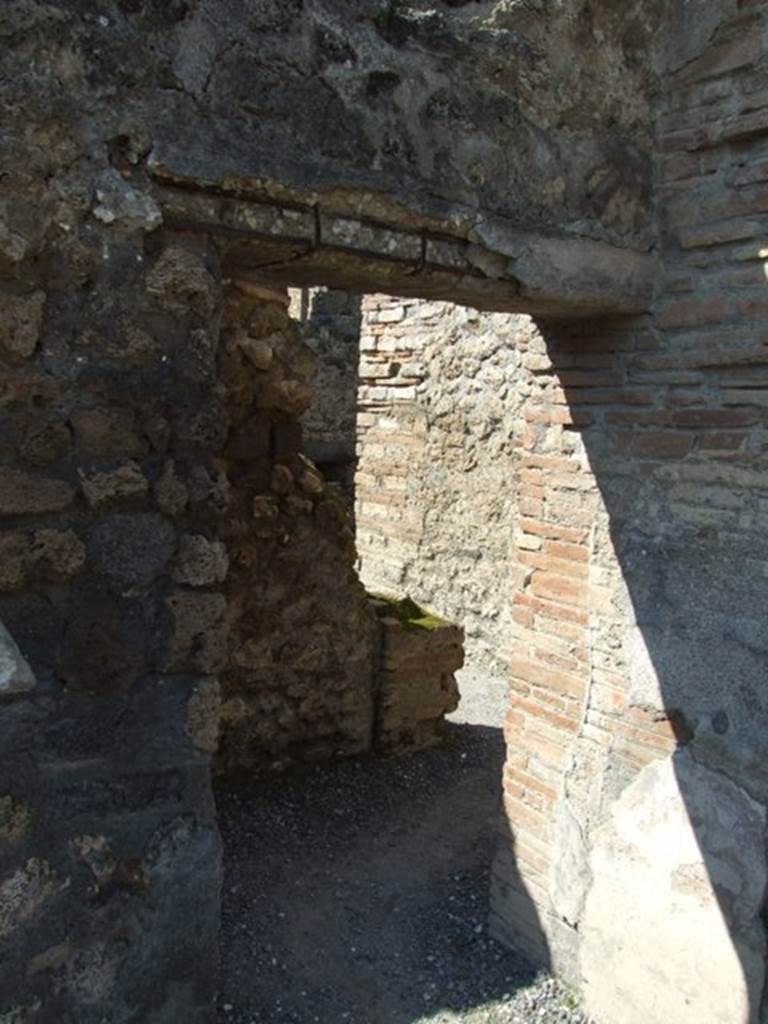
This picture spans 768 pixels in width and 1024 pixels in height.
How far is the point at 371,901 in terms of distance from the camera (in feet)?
12.4

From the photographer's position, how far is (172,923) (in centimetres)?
218

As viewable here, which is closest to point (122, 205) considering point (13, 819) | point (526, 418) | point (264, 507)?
point (13, 819)

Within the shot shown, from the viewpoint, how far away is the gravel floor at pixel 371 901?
3.12 m

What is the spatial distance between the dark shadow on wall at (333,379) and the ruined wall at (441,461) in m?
1.81

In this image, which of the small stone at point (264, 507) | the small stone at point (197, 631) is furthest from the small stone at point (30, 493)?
the small stone at point (264, 507)

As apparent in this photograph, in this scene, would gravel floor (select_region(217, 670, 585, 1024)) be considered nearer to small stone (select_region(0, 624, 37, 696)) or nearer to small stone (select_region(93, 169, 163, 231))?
small stone (select_region(0, 624, 37, 696))

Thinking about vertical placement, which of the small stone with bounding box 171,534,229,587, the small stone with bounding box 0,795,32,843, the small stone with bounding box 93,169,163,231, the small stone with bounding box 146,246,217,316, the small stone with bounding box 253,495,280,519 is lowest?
the small stone with bounding box 0,795,32,843

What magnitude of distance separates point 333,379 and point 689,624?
718 centimetres

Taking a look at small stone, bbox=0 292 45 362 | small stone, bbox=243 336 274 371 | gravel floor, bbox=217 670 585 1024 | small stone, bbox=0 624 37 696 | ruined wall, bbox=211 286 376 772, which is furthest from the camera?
ruined wall, bbox=211 286 376 772

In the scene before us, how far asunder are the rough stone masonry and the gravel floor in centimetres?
29

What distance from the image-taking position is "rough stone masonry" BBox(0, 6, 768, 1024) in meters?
1.94

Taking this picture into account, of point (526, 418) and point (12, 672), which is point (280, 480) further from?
point (12, 672)

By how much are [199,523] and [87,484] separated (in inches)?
10.9

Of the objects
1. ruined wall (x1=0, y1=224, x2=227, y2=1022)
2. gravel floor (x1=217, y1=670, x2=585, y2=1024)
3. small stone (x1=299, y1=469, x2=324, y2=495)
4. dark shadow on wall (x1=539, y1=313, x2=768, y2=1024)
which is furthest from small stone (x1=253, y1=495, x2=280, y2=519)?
ruined wall (x1=0, y1=224, x2=227, y2=1022)
